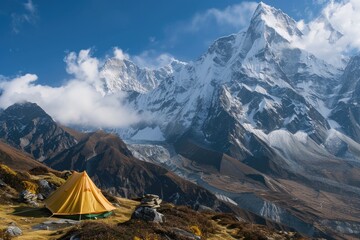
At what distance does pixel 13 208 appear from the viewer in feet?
148

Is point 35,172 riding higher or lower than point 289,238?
higher

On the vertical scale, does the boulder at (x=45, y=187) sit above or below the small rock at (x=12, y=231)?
above

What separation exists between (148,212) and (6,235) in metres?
11.2

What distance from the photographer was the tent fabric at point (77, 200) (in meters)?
43.2

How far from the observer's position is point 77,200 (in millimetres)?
43812

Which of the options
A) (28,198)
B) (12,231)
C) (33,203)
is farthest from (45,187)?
(12,231)

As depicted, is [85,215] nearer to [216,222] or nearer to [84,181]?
[84,181]

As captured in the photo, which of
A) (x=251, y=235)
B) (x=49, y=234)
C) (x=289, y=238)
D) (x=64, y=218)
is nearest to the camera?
(x=49, y=234)

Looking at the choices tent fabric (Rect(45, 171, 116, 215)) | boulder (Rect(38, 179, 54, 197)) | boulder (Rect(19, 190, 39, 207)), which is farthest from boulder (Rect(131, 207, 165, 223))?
boulder (Rect(38, 179, 54, 197))

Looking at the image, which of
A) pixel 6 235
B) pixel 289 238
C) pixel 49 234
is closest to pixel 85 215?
pixel 49 234

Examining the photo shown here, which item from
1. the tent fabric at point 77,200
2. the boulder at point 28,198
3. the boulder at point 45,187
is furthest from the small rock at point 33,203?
the boulder at point 45,187

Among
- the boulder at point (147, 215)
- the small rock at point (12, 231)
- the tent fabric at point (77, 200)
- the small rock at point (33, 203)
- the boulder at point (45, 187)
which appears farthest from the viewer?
the boulder at point (45, 187)

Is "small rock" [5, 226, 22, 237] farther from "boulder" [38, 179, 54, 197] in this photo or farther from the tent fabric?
"boulder" [38, 179, 54, 197]

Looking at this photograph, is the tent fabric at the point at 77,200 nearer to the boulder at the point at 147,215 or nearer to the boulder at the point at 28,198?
the boulder at the point at 28,198
